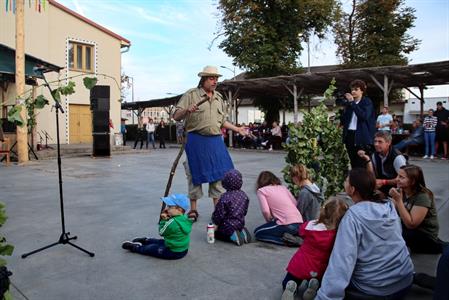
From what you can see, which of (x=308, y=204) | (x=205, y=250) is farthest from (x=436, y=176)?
(x=205, y=250)

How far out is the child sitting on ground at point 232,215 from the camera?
177 inches

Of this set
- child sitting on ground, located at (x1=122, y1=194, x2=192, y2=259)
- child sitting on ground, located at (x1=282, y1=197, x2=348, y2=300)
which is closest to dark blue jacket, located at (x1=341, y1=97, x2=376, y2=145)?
child sitting on ground, located at (x1=282, y1=197, x2=348, y2=300)

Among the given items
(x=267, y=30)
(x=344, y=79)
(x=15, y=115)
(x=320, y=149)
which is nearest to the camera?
(x=15, y=115)

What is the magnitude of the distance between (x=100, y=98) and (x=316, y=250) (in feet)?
47.5

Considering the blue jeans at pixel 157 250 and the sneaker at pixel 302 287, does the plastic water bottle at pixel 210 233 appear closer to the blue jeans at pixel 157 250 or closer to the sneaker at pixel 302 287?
the blue jeans at pixel 157 250

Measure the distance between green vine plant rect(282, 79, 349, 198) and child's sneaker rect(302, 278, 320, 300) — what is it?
275 centimetres

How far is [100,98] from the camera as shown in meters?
16.3

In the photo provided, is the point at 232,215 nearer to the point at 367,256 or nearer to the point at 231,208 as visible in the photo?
the point at 231,208

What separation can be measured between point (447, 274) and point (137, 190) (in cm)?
681

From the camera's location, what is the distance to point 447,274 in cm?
192

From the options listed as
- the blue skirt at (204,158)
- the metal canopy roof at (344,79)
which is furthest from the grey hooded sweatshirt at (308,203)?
the metal canopy roof at (344,79)

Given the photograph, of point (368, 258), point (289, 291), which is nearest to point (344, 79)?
point (368, 258)

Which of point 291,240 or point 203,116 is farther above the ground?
point 203,116

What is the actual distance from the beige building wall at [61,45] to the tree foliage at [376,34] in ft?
55.0
